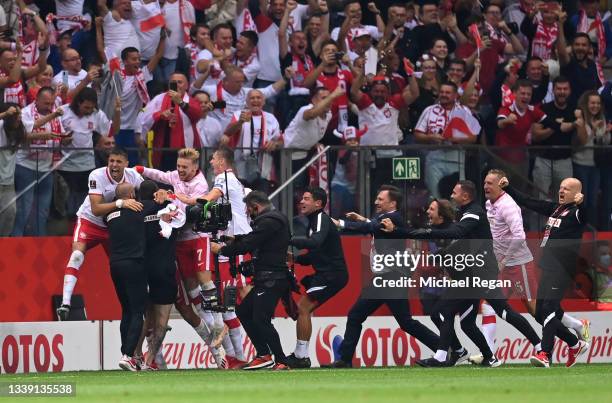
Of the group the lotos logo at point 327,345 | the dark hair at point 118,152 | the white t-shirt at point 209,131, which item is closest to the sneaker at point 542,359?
the lotos logo at point 327,345

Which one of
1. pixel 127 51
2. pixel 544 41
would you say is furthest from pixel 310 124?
pixel 544 41

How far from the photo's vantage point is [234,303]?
17.8m

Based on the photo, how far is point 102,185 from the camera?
18375 mm

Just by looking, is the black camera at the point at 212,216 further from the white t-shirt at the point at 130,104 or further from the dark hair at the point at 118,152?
the white t-shirt at the point at 130,104

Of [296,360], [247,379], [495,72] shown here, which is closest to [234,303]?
[296,360]

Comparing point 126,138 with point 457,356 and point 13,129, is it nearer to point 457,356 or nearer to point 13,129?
point 13,129

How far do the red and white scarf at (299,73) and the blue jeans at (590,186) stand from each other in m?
4.22

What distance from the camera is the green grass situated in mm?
12570

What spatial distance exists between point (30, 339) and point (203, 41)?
5.51 m

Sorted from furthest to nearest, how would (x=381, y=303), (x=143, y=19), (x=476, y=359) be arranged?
(x=143, y=19) → (x=476, y=359) → (x=381, y=303)

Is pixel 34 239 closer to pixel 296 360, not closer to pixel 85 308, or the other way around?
pixel 85 308

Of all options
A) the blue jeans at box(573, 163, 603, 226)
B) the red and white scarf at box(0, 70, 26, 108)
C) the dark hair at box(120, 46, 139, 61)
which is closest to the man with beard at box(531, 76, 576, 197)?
the blue jeans at box(573, 163, 603, 226)

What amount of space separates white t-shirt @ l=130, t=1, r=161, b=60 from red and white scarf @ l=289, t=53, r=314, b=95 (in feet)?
6.82

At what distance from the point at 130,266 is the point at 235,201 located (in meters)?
1.86
